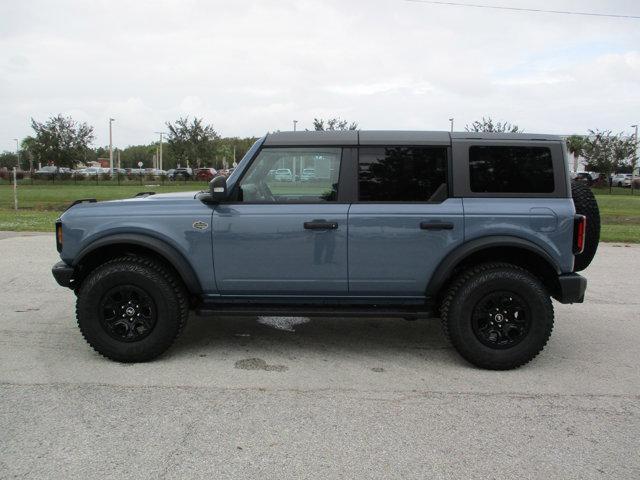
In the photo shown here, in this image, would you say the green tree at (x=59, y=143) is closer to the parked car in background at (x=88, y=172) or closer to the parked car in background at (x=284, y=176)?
the parked car in background at (x=88, y=172)

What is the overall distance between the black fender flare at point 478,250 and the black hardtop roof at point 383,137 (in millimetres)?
782

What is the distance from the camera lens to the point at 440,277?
4.41 metres

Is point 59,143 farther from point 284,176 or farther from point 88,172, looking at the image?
point 284,176

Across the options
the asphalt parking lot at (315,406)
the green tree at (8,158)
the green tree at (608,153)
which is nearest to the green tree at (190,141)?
the green tree at (608,153)

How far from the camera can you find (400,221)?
4402 mm

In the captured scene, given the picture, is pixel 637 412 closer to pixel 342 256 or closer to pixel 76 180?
pixel 342 256

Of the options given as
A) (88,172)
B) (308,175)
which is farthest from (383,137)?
(88,172)

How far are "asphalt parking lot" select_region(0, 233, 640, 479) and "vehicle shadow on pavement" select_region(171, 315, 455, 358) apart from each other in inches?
0.8

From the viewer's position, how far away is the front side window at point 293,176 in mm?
4527

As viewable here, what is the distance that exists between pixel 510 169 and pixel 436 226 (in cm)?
74

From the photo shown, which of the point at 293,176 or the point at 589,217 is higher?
the point at 293,176

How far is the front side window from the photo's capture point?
453 centimetres

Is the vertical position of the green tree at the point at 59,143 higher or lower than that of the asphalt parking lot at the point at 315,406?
higher

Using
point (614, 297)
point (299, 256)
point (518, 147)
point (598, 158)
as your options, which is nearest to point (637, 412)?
point (518, 147)
